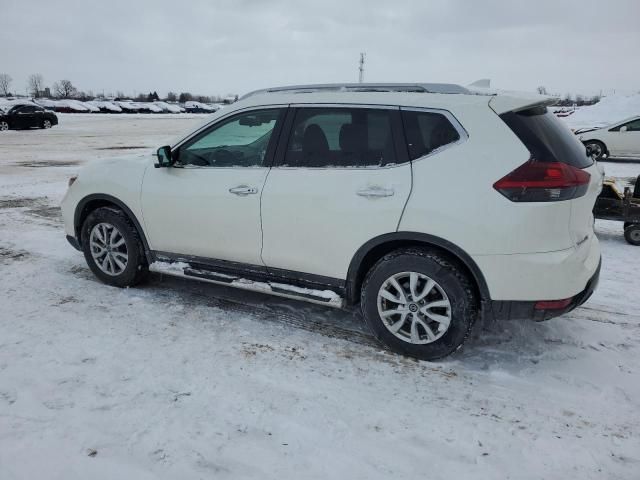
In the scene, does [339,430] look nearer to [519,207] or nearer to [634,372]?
[519,207]

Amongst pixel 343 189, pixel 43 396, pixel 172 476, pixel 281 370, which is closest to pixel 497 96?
pixel 343 189

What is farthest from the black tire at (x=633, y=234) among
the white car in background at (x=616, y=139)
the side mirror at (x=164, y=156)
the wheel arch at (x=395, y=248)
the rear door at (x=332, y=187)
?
the white car in background at (x=616, y=139)

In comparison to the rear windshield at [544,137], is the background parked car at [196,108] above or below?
above

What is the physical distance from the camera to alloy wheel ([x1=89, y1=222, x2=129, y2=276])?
4.64 meters

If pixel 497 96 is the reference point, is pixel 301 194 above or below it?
below

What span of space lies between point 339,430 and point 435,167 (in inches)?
68.4

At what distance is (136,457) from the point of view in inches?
100

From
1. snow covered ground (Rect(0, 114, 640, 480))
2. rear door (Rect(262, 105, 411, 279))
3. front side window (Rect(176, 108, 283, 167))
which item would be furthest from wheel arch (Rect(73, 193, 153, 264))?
rear door (Rect(262, 105, 411, 279))

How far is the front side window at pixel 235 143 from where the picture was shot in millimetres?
3973

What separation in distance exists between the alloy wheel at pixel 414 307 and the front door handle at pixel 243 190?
1.24 m

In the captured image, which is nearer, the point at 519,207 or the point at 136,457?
the point at 136,457

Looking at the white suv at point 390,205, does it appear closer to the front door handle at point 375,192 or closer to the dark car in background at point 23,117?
the front door handle at point 375,192

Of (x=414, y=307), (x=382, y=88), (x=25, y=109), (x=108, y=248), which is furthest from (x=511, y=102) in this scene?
(x=25, y=109)

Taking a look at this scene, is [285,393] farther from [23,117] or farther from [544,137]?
[23,117]
